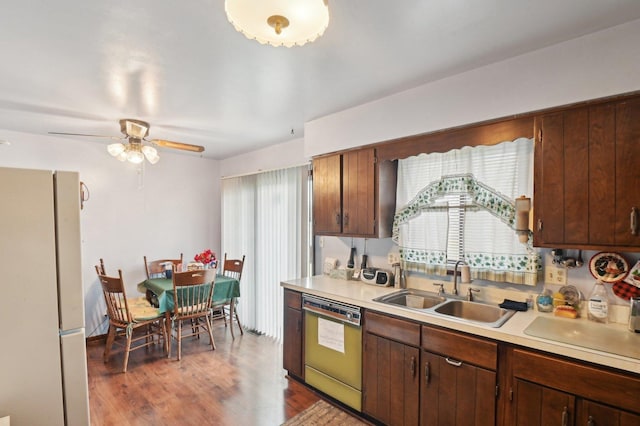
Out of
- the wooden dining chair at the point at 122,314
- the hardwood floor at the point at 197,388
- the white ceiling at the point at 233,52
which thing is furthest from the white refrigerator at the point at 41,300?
the wooden dining chair at the point at 122,314

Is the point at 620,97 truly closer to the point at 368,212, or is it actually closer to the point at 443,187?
the point at 443,187

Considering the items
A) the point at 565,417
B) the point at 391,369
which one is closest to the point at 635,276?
the point at 565,417

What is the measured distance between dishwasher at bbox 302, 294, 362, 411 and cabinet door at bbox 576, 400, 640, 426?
1.27 metres

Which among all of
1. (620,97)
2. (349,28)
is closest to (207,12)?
(349,28)

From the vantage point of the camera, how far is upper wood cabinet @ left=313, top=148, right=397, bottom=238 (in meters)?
2.67

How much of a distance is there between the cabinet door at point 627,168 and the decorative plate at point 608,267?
26cm

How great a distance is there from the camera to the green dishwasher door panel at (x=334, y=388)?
7.77 feet

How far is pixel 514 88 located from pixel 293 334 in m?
2.53

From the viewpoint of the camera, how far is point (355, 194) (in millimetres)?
2793

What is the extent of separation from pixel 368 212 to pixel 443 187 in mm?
625

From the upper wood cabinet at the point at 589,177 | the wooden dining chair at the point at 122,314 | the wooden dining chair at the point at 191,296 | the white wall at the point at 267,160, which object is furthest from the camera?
the white wall at the point at 267,160

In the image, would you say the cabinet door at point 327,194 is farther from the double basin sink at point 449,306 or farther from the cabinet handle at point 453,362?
the cabinet handle at point 453,362

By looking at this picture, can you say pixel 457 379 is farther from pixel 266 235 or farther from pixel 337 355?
pixel 266 235

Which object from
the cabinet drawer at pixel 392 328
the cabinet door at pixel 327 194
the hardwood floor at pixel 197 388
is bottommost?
the hardwood floor at pixel 197 388
